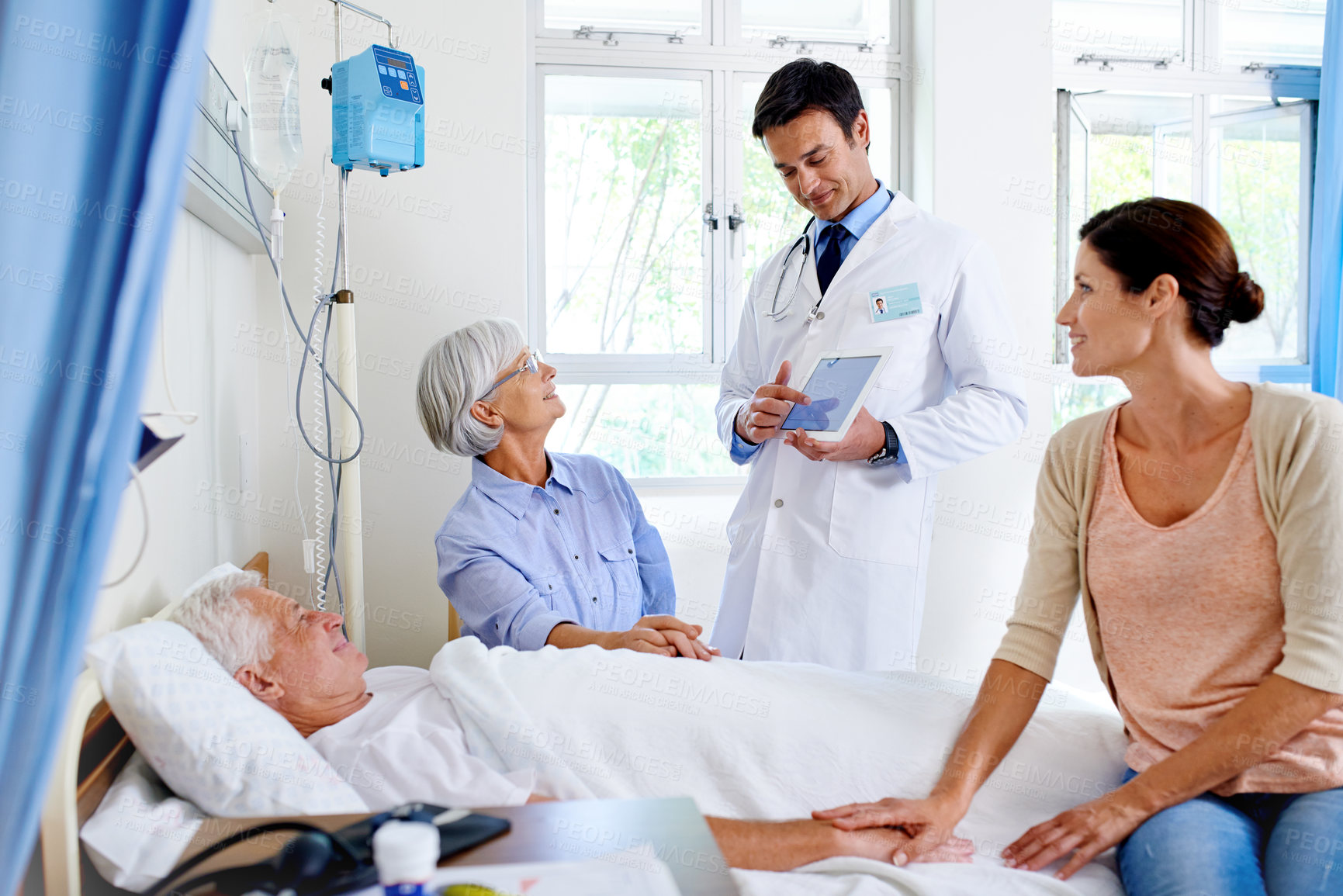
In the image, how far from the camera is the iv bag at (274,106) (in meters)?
2.07

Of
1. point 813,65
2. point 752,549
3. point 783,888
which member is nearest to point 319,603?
point 752,549

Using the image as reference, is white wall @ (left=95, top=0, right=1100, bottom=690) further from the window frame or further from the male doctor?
the male doctor

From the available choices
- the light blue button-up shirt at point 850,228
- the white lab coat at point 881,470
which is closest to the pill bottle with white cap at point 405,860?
the white lab coat at point 881,470

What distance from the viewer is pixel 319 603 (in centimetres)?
223

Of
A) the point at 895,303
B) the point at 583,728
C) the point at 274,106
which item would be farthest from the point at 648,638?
the point at 274,106

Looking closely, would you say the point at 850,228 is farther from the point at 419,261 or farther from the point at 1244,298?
the point at 419,261

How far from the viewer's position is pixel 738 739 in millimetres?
1356

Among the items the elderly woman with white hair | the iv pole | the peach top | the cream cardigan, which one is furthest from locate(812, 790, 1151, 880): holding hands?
the iv pole

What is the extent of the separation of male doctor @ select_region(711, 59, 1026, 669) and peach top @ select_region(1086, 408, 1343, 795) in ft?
2.05

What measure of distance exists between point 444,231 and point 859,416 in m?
1.39

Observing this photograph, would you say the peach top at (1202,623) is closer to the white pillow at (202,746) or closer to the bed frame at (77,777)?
the white pillow at (202,746)

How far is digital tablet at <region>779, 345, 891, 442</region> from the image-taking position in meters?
1.79

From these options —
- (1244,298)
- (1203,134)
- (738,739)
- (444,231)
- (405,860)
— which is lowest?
(738,739)

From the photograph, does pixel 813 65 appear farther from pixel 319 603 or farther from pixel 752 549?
pixel 319 603
